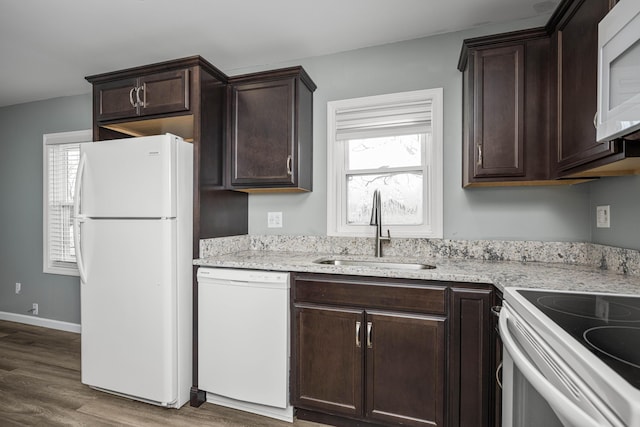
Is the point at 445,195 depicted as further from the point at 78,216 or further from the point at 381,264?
the point at 78,216

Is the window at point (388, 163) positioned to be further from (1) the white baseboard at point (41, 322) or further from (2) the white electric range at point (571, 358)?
A: (1) the white baseboard at point (41, 322)

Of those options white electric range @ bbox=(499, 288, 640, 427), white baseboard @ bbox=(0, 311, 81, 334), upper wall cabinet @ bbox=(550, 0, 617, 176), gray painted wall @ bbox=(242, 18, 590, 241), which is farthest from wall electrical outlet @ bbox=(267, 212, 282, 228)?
white baseboard @ bbox=(0, 311, 81, 334)

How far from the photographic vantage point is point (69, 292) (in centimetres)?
345

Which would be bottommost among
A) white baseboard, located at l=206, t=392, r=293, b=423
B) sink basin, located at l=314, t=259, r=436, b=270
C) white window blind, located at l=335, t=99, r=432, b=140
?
white baseboard, located at l=206, t=392, r=293, b=423

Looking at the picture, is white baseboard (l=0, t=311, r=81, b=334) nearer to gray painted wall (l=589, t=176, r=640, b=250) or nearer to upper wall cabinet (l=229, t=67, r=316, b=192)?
upper wall cabinet (l=229, t=67, r=316, b=192)

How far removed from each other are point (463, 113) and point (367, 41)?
2.92 ft

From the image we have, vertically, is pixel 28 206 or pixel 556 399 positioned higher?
pixel 28 206

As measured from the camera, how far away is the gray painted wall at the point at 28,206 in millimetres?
3463

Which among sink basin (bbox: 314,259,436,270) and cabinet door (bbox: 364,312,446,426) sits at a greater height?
sink basin (bbox: 314,259,436,270)

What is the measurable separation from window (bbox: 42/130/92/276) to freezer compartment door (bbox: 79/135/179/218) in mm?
1681

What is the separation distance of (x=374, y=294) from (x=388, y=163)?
1.11 metres

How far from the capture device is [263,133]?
7.72ft

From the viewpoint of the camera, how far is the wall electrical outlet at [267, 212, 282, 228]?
8.82ft

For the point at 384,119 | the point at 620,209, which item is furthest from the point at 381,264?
the point at 620,209
